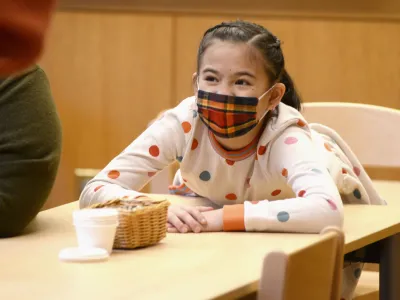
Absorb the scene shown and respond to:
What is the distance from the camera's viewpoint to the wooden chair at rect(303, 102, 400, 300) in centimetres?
260

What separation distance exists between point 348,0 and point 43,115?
2620 mm

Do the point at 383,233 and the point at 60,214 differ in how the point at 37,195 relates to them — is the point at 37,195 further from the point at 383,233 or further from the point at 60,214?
the point at 383,233

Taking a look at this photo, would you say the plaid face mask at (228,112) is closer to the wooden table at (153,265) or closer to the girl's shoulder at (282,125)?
the girl's shoulder at (282,125)

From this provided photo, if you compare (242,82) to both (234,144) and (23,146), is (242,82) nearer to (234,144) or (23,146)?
(234,144)

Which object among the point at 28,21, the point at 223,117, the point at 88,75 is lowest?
the point at 88,75

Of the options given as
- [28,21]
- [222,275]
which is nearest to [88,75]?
[222,275]

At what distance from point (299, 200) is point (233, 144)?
273 mm

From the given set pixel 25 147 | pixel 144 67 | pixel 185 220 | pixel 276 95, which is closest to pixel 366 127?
pixel 276 95

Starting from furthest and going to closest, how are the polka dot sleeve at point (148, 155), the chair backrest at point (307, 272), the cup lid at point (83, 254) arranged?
the polka dot sleeve at point (148, 155) < the cup lid at point (83, 254) < the chair backrest at point (307, 272)

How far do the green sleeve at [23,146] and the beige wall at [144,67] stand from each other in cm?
246

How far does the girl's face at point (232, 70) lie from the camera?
1.83 meters

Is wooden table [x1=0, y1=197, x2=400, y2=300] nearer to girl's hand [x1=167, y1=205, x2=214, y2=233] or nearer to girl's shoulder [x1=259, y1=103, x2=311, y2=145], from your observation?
girl's hand [x1=167, y1=205, x2=214, y2=233]

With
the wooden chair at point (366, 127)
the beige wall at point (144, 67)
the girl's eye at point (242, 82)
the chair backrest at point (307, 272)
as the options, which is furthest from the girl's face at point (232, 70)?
the beige wall at point (144, 67)

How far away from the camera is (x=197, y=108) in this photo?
1.89 meters
